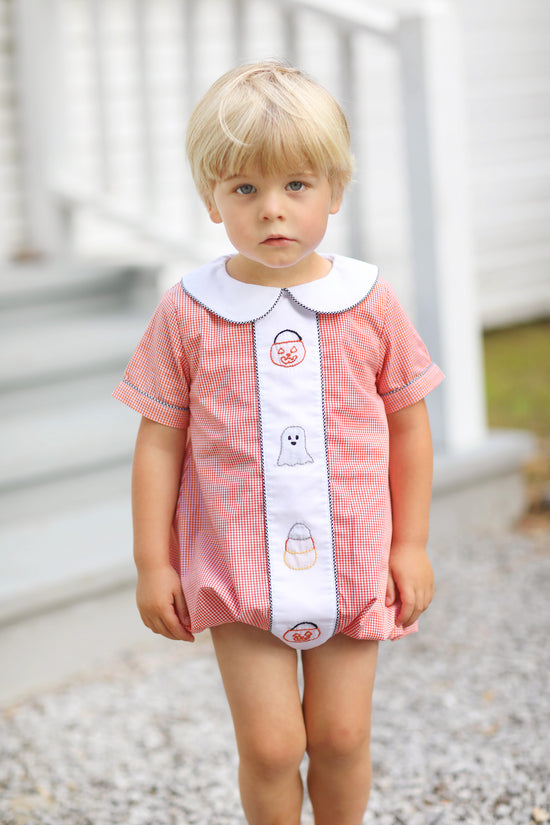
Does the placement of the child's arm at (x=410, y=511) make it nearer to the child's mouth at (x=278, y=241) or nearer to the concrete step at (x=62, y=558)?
the child's mouth at (x=278, y=241)

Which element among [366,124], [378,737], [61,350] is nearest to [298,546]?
[378,737]

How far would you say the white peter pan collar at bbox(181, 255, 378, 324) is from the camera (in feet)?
4.58

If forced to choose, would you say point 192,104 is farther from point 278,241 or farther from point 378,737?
point 278,241

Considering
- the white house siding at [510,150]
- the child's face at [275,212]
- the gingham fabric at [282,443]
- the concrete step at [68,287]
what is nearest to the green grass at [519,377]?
the white house siding at [510,150]

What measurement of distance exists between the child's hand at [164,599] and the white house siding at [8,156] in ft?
10.4

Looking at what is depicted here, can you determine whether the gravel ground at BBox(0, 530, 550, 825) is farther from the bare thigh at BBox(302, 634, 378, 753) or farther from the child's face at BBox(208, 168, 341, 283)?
the child's face at BBox(208, 168, 341, 283)

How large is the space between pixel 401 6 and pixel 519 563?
1.87 metres

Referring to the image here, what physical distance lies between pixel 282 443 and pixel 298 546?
15cm

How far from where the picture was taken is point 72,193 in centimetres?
421

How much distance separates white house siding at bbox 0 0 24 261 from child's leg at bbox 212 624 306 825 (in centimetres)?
324

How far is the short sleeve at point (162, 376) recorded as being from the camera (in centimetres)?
142

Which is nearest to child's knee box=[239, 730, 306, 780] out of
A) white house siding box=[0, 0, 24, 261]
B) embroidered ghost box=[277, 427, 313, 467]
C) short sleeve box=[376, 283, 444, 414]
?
embroidered ghost box=[277, 427, 313, 467]

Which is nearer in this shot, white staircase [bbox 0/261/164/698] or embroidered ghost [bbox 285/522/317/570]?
embroidered ghost [bbox 285/522/317/570]

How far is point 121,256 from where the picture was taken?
458 centimetres
